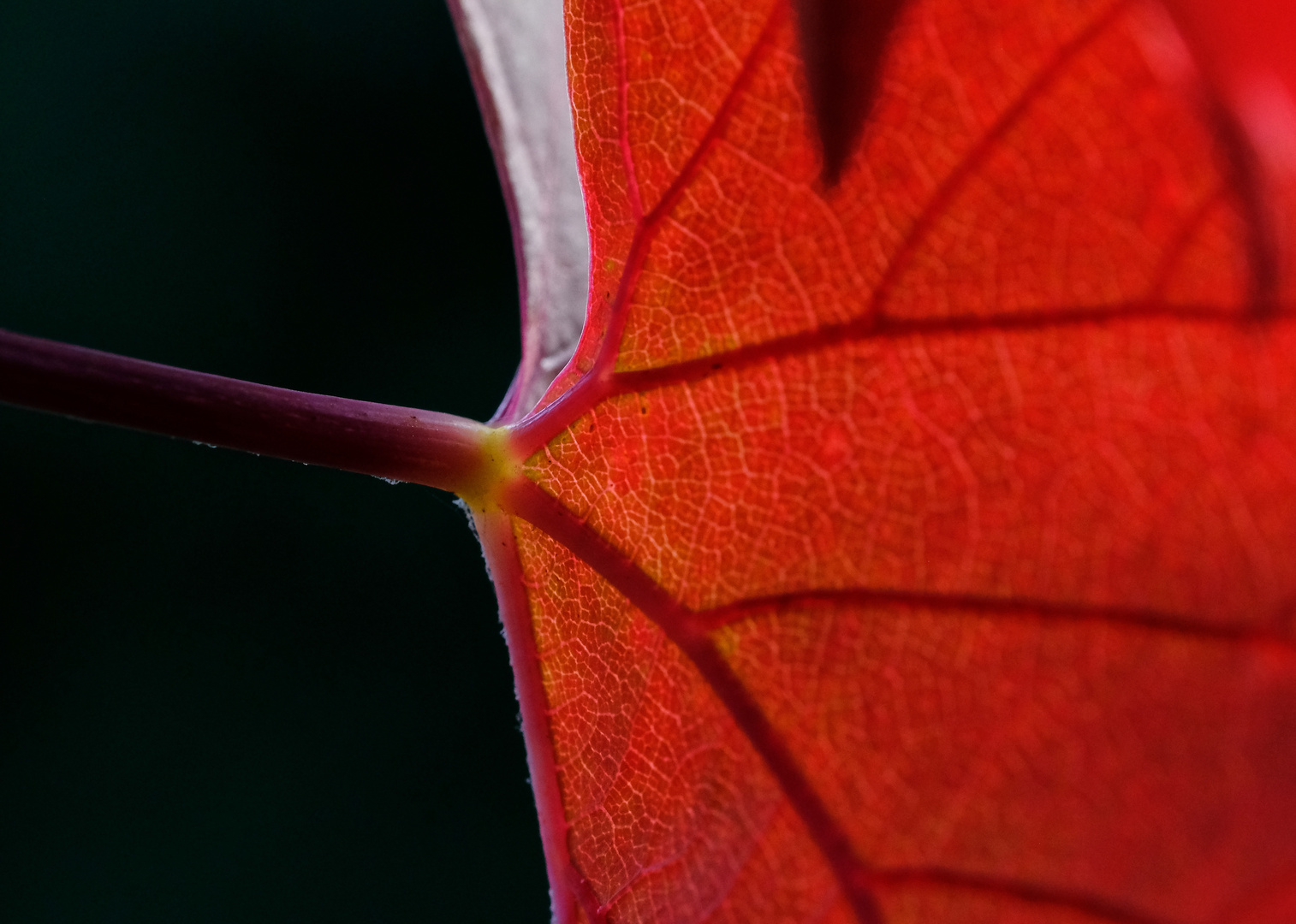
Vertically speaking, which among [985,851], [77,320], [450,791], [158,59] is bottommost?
[985,851]

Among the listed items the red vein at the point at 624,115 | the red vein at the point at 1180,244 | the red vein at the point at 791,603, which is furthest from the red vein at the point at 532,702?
the red vein at the point at 1180,244

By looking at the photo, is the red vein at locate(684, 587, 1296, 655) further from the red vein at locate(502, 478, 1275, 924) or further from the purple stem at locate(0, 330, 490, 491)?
the purple stem at locate(0, 330, 490, 491)

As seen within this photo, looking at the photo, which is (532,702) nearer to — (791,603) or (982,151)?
(791,603)

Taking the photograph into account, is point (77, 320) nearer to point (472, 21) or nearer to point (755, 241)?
point (472, 21)

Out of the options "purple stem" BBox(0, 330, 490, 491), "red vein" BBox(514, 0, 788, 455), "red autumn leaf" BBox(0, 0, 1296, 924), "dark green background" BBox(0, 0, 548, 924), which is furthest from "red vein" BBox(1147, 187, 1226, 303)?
"dark green background" BBox(0, 0, 548, 924)

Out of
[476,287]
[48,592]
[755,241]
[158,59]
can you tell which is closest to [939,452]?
[755,241]

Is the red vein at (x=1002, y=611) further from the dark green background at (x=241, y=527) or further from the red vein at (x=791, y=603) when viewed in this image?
the dark green background at (x=241, y=527)
